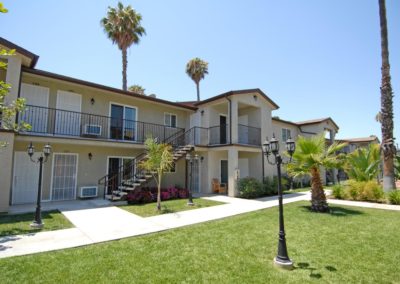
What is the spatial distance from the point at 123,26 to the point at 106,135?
12.1 m

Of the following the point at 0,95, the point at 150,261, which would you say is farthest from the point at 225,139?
the point at 0,95

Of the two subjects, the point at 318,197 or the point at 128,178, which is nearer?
the point at 318,197

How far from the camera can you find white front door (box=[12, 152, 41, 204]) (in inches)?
400

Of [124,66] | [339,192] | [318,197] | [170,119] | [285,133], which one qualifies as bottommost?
[339,192]

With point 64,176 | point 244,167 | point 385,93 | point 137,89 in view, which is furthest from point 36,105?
point 137,89

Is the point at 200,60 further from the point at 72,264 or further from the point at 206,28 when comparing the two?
the point at 72,264

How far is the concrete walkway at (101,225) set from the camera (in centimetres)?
522

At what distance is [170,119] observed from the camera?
52.3 ft

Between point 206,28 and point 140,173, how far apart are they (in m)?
9.76

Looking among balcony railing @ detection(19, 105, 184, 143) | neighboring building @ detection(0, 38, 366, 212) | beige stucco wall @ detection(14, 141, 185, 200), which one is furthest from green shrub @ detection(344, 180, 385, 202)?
beige stucco wall @ detection(14, 141, 185, 200)

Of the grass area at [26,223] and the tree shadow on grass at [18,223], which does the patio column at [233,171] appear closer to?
the grass area at [26,223]

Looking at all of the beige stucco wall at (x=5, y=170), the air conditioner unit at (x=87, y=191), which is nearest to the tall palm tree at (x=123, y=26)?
the air conditioner unit at (x=87, y=191)

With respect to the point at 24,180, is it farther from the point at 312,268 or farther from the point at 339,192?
the point at 339,192

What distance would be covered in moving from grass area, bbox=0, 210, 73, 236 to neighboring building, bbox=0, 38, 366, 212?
3.38 feet
